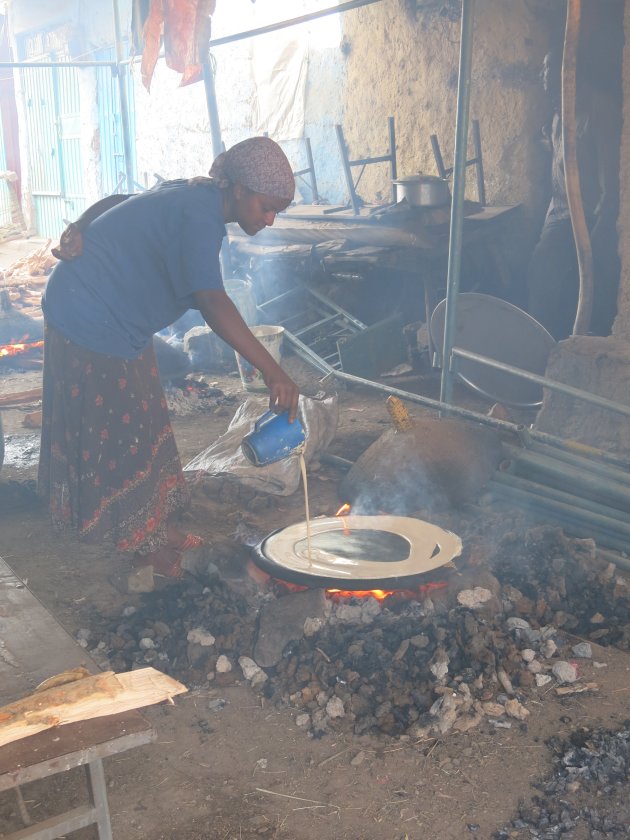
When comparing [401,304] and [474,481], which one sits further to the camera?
[401,304]

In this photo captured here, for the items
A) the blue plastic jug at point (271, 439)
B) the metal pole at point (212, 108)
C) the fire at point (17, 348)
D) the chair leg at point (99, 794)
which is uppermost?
the metal pole at point (212, 108)

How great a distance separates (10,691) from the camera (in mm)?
2012

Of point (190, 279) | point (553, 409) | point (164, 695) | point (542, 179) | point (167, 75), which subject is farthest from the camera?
point (167, 75)

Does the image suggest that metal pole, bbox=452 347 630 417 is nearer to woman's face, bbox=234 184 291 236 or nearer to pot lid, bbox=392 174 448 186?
woman's face, bbox=234 184 291 236

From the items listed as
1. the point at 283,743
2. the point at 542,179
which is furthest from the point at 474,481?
the point at 542,179

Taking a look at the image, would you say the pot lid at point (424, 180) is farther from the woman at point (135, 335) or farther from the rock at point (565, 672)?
the rock at point (565, 672)

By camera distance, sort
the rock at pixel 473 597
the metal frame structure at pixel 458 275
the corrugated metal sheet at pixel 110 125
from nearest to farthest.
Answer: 1. the rock at pixel 473 597
2. the metal frame structure at pixel 458 275
3. the corrugated metal sheet at pixel 110 125

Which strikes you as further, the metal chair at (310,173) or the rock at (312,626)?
Answer: the metal chair at (310,173)

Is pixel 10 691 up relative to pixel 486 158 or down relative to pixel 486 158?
down

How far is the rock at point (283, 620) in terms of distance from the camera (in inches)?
129

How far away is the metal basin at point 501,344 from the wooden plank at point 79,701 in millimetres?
4517

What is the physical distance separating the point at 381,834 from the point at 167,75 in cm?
1303

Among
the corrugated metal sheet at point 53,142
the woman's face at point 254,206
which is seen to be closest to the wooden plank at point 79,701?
the woman's face at point 254,206

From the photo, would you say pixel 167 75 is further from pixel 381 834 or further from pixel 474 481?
pixel 381 834
